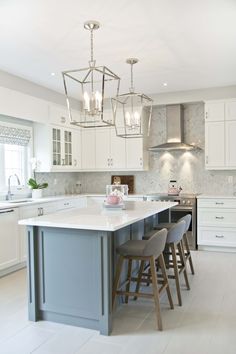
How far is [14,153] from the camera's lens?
5.57m

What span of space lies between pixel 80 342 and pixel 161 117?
4780 millimetres

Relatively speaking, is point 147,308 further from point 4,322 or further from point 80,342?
point 4,322

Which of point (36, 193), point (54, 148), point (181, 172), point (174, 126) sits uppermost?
point (174, 126)

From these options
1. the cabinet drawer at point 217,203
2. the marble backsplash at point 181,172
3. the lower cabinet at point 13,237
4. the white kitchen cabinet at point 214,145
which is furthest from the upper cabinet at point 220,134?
the lower cabinet at point 13,237

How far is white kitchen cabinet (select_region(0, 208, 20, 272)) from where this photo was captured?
4332mm

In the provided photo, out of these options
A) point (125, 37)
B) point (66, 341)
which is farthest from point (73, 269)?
point (125, 37)

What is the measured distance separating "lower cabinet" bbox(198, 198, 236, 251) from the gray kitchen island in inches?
109

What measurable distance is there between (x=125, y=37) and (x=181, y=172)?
10.9 feet

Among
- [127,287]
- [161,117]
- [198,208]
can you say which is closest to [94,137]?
[161,117]

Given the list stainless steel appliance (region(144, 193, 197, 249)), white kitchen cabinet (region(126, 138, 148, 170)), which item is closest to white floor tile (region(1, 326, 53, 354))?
stainless steel appliance (region(144, 193, 197, 249))

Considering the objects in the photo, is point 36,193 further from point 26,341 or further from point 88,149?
point 26,341

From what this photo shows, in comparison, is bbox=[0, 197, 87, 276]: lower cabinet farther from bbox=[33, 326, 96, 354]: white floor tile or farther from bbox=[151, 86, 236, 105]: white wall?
bbox=[151, 86, 236, 105]: white wall

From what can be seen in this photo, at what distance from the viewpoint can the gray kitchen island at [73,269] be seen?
280 centimetres

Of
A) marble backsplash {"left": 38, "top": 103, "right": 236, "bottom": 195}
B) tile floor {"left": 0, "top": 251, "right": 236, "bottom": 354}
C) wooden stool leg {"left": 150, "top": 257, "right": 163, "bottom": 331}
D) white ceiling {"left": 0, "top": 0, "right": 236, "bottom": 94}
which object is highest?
white ceiling {"left": 0, "top": 0, "right": 236, "bottom": 94}
